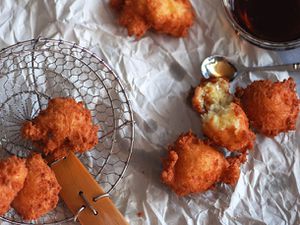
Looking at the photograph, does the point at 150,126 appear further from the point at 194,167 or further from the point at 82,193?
the point at 82,193

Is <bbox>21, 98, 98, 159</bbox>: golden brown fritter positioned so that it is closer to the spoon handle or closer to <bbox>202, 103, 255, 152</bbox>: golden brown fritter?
<bbox>202, 103, 255, 152</bbox>: golden brown fritter

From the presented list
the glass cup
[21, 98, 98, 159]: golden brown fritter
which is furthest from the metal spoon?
[21, 98, 98, 159]: golden brown fritter

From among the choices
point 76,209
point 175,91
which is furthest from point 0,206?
point 175,91

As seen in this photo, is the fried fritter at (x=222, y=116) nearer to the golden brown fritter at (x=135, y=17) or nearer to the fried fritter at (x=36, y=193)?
the golden brown fritter at (x=135, y=17)

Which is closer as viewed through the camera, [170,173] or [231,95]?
[170,173]

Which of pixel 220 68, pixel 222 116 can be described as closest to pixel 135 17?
pixel 220 68

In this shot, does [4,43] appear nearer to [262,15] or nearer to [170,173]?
[170,173]
